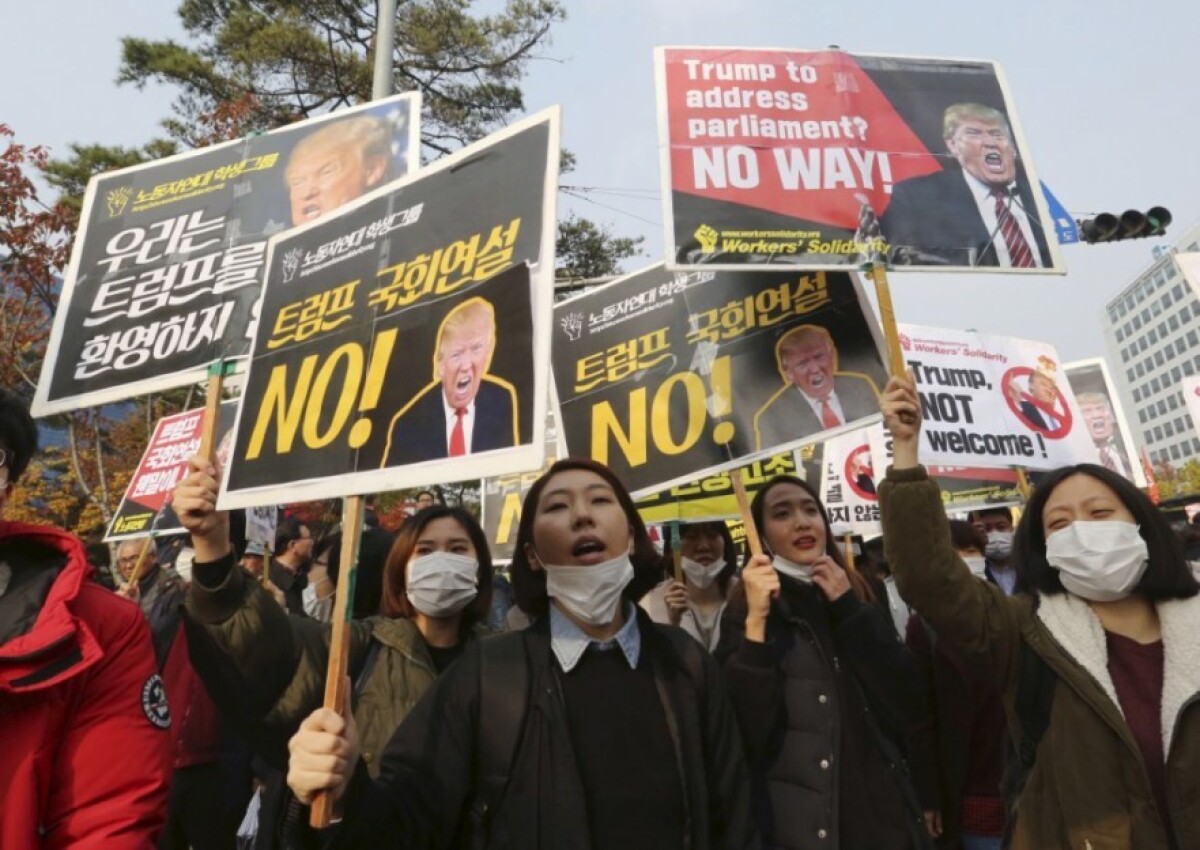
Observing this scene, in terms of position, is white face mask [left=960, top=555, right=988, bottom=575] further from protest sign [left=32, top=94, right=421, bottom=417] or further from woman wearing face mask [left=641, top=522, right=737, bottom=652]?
protest sign [left=32, top=94, right=421, bottom=417]

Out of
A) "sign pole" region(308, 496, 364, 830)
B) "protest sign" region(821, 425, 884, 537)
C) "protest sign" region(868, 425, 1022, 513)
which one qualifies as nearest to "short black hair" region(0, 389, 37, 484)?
"sign pole" region(308, 496, 364, 830)

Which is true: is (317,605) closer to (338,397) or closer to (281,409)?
(281,409)

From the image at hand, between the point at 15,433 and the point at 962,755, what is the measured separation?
3217mm

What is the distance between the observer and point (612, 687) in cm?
207

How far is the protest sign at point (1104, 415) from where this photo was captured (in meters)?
8.55

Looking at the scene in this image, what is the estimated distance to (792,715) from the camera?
254 centimetres

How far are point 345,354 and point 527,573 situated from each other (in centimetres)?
79

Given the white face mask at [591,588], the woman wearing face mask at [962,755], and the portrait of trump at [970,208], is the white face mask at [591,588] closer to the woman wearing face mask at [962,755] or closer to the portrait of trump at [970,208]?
the woman wearing face mask at [962,755]

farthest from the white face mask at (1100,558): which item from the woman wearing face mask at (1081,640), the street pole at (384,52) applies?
the street pole at (384,52)

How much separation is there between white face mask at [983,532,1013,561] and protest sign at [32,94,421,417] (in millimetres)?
4720

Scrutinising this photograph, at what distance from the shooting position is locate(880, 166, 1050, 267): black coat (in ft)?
11.2

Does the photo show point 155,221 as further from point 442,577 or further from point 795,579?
point 795,579

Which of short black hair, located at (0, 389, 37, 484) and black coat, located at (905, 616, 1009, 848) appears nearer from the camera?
short black hair, located at (0, 389, 37, 484)

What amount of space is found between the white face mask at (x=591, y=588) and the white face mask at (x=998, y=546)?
14.1 feet
